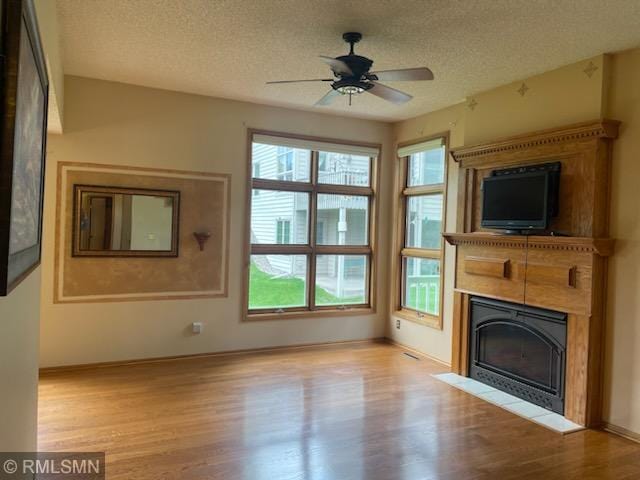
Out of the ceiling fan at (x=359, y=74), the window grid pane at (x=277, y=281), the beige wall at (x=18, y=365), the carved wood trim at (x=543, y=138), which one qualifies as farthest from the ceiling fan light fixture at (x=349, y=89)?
the window grid pane at (x=277, y=281)

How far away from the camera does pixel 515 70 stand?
3.94 meters

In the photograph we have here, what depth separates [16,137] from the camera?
111cm

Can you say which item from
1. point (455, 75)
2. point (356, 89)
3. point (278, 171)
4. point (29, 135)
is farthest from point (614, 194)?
point (29, 135)

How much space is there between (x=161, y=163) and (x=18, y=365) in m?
3.44

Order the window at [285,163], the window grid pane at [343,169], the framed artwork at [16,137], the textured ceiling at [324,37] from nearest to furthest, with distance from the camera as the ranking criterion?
the framed artwork at [16,137] → the textured ceiling at [324,37] → the window at [285,163] → the window grid pane at [343,169]

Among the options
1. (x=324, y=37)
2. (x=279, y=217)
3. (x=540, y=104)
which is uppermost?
(x=324, y=37)

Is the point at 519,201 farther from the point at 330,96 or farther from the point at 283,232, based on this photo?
the point at 283,232

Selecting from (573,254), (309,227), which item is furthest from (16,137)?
(309,227)

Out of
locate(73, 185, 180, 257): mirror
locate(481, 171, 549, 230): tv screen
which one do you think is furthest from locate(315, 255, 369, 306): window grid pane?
locate(481, 171, 549, 230): tv screen

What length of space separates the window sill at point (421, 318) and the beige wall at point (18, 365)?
13.0 feet

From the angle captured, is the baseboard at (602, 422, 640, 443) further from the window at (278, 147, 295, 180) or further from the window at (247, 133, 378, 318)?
the window at (278, 147, 295, 180)

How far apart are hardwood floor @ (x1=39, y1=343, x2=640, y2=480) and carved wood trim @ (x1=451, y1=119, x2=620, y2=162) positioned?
2170 mm

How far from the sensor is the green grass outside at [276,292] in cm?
545

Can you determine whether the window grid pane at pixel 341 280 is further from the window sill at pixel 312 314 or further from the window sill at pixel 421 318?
the window sill at pixel 421 318
